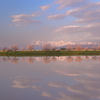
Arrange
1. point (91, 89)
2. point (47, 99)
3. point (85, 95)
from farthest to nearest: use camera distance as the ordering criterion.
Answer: point (91, 89)
point (85, 95)
point (47, 99)

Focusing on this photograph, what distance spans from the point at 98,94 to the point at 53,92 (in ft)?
10.5

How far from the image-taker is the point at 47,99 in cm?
928

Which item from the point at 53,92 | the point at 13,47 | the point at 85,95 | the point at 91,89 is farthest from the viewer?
the point at 13,47

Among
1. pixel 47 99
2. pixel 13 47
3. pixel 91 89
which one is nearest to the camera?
→ pixel 47 99

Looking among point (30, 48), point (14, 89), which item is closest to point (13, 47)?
point (30, 48)

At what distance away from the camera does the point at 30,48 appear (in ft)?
436

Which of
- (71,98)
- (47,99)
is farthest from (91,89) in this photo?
(47,99)

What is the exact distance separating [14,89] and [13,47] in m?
122

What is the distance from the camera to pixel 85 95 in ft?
32.7

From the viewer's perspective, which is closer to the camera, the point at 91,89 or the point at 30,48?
the point at 91,89

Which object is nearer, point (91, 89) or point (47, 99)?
point (47, 99)

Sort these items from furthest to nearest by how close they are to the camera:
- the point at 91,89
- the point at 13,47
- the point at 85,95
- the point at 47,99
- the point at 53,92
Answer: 1. the point at 13,47
2. the point at 91,89
3. the point at 53,92
4. the point at 85,95
5. the point at 47,99

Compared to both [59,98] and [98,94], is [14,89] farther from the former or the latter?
[98,94]

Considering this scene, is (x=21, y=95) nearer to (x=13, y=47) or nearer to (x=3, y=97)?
(x=3, y=97)
